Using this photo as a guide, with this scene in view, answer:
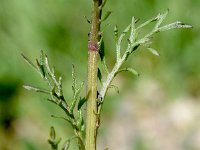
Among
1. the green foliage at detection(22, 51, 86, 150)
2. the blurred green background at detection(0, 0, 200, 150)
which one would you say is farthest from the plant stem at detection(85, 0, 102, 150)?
the blurred green background at detection(0, 0, 200, 150)

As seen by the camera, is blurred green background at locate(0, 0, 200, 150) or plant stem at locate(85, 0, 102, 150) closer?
plant stem at locate(85, 0, 102, 150)

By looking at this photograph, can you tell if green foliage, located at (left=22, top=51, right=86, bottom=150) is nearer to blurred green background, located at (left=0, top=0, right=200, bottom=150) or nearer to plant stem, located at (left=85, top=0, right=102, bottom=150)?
plant stem, located at (left=85, top=0, right=102, bottom=150)

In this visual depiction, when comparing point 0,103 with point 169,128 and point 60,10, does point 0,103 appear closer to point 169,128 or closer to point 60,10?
point 60,10

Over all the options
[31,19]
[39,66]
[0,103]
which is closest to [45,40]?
[31,19]

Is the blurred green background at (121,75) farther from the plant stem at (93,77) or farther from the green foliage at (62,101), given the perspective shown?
the plant stem at (93,77)

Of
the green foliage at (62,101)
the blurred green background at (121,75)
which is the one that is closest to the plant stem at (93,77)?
the green foliage at (62,101)

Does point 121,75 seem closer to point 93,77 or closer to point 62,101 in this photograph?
point 62,101

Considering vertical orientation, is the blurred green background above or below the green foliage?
above
